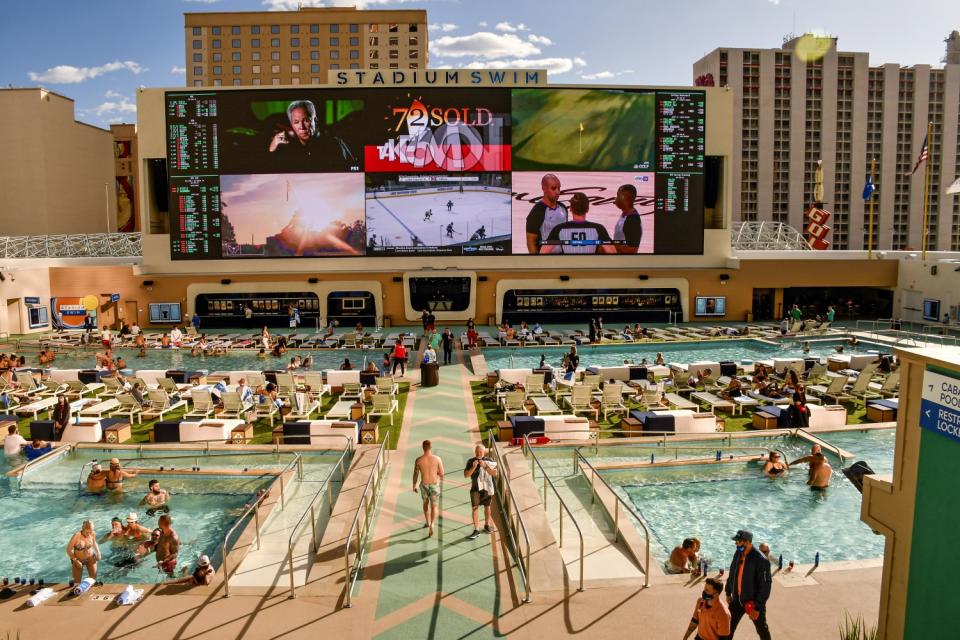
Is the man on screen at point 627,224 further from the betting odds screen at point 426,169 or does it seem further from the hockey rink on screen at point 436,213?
the hockey rink on screen at point 436,213

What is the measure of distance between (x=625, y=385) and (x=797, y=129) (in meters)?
75.9

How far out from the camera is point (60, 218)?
57469 millimetres

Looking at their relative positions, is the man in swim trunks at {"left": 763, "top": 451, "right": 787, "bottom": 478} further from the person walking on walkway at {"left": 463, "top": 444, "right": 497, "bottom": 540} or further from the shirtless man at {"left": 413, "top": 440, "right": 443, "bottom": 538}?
the shirtless man at {"left": 413, "top": 440, "right": 443, "bottom": 538}

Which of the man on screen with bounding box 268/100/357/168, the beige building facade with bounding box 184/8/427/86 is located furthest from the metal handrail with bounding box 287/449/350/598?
the beige building facade with bounding box 184/8/427/86

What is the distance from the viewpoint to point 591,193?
37.3m

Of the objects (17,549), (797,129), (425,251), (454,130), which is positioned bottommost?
(17,549)

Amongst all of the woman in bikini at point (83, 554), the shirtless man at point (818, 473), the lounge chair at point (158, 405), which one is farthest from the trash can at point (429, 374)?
the woman in bikini at point (83, 554)

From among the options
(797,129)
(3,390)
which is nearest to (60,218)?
(3,390)

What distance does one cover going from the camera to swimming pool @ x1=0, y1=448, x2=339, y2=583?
32.0 ft

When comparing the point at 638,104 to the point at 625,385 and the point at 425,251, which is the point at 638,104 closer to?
the point at 425,251

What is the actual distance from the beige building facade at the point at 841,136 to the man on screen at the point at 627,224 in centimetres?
4894

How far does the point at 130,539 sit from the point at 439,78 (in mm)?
31470

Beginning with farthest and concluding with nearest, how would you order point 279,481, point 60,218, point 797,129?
point 797,129 < point 60,218 < point 279,481

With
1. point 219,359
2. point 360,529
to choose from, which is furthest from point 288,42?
point 360,529
